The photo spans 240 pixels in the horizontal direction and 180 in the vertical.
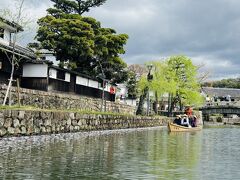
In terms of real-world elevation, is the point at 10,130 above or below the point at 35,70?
below

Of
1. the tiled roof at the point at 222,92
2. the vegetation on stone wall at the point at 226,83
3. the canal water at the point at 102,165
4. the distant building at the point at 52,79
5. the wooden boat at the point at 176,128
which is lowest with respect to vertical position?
the canal water at the point at 102,165

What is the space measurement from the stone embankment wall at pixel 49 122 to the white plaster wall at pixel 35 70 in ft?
22.2

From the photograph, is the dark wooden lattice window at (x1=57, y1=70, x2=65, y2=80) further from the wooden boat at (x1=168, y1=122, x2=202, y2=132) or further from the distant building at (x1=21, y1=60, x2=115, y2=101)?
the wooden boat at (x1=168, y1=122, x2=202, y2=132)

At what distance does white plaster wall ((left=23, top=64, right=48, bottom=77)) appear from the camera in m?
35.7

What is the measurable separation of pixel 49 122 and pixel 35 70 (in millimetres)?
11669

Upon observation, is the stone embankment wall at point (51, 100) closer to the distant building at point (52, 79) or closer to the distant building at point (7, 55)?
the distant building at point (52, 79)

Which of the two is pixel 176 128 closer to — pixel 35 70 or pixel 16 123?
pixel 35 70

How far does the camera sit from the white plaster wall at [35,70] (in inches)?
A: 1406

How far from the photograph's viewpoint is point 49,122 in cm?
2531

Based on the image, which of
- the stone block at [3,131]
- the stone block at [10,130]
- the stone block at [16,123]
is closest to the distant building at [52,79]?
the stone block at [16,123]

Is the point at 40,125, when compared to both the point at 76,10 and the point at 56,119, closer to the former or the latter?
the point at 56,119

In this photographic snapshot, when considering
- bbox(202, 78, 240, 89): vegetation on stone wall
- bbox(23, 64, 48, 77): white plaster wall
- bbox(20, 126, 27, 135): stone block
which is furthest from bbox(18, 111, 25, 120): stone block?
bbox(202, 78, 240, 89): vegetation on stone wall

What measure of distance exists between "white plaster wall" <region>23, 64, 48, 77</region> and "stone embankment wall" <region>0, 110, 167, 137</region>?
22.2ft

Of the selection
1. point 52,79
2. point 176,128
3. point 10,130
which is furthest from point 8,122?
point 176,128
